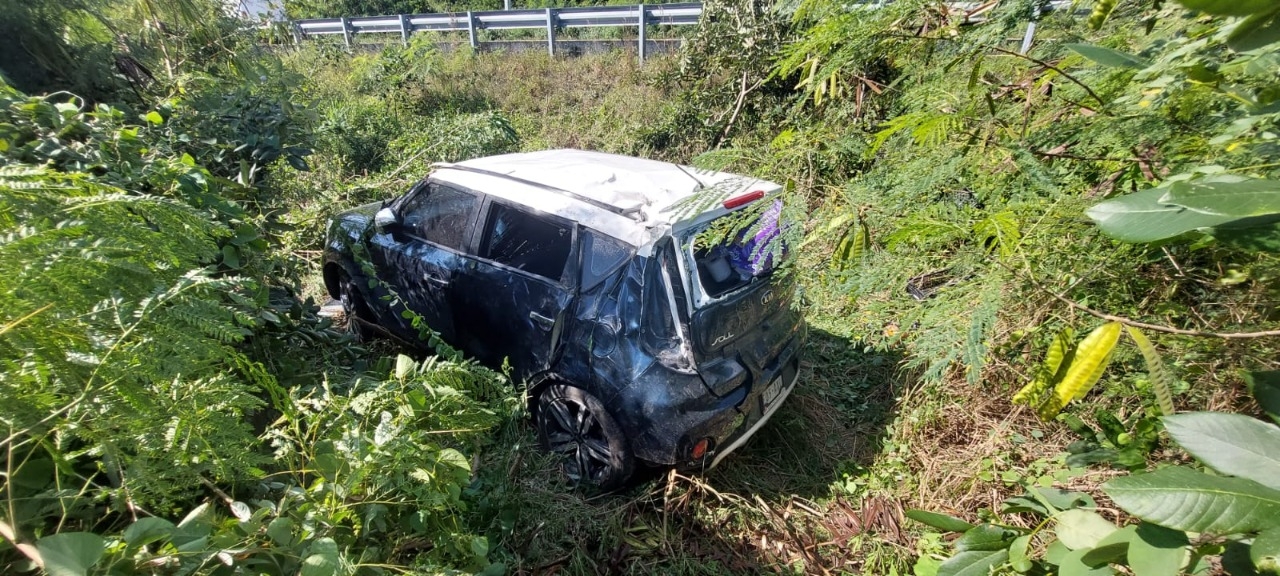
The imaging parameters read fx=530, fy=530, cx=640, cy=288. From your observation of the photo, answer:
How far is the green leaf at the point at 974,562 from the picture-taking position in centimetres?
92

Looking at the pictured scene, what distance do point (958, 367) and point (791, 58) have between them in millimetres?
2581

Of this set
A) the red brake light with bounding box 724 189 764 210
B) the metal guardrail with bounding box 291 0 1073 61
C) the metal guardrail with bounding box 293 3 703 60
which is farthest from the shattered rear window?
the metal guardrail with bounding box 293 3 703 60

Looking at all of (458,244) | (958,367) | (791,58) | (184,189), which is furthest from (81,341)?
(958,367)

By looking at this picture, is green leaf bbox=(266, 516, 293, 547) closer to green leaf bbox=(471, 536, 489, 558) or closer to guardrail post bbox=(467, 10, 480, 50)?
green leaf bbox=(471, 536, 489, 558)

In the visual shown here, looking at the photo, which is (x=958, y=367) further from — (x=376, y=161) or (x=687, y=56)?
(x=376, y=161)

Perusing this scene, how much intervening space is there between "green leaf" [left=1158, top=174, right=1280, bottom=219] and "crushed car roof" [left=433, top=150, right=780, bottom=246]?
1.99 metres

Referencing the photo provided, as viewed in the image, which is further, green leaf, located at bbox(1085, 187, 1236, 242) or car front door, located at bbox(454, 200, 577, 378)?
car front door, located at bbox(454, 200, 577, 378)

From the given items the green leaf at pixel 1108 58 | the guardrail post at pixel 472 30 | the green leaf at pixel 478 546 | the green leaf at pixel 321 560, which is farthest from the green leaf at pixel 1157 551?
the guardrail post at pixel 472 30

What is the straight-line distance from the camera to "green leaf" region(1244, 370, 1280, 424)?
2.37 ft

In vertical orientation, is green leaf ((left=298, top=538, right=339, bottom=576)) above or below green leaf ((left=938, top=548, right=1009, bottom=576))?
below

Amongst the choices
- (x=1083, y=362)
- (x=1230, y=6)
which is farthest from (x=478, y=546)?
(x=1230, y=6)

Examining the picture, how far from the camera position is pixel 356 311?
441 cm

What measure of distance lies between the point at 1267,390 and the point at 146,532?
1797 millimetres

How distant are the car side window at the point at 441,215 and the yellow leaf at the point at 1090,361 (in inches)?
130
